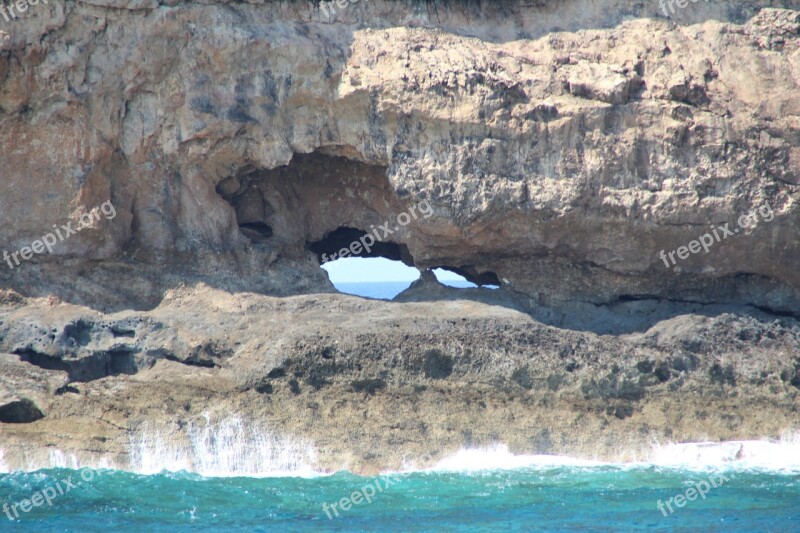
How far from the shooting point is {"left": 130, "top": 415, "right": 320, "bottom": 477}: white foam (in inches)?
508

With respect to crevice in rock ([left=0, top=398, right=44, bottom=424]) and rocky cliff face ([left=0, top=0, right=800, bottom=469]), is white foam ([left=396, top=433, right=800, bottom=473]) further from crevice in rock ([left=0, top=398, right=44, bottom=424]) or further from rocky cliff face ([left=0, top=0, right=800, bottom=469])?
crevice in rock ([left=0, top=398, right=44, bottom=424])

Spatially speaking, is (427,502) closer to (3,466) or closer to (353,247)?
(3,466)

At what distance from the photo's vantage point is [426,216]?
14430mm

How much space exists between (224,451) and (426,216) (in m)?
4.18

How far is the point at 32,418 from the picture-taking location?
1313 centimetres

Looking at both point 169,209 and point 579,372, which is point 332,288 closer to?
point 169,209

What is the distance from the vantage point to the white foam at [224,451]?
508 inches

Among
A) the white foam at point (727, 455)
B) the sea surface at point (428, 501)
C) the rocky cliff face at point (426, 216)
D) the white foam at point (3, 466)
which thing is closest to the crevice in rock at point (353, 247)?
the rocky cliff face at point (426, 216)

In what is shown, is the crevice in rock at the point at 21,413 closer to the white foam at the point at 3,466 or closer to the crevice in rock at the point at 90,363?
the white foam at the point at 3,466

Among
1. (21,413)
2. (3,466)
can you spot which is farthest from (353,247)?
(3,466)

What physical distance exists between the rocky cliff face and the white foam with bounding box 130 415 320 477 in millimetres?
201

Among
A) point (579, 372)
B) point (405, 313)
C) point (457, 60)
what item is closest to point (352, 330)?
point (405, 313)

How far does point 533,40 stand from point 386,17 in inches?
83.3

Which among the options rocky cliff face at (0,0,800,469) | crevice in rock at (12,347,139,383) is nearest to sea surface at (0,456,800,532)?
rocky cliff face at (0,0,800,469)
